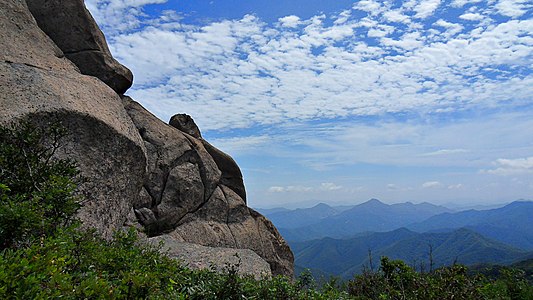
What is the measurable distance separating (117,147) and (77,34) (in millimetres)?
10402

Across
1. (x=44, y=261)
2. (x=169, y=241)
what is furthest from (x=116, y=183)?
(x=44, y=261)

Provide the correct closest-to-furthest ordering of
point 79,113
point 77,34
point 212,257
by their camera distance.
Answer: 1. point 79,113
2. point 212,257
3. point 77,34

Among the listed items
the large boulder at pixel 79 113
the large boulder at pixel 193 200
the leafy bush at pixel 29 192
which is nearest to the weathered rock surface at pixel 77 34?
the large boulder at pixel 193 200

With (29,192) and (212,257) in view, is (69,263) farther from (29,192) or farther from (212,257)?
(212,257)

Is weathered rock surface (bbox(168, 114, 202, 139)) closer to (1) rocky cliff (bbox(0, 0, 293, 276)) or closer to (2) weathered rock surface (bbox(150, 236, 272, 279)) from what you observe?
(1) rocky cliff (bbox(0, 0, 293, 276))

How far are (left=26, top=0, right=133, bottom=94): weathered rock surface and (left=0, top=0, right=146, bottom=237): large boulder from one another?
3048 millimetres

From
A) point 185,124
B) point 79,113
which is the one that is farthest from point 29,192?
point 185,124

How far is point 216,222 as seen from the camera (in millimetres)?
26062

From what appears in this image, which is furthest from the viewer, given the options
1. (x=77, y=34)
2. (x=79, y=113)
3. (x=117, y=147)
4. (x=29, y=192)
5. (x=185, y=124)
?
(x=185, y=124)

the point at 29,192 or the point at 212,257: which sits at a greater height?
the point at 29,192

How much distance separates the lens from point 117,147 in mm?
15336

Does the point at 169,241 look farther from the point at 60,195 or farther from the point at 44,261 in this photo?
the point at 44,261

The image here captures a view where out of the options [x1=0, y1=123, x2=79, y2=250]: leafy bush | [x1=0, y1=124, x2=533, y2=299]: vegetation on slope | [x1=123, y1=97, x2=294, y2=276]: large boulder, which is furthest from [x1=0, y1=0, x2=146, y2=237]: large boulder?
[x1=123, y1=97, x2=294, y2=276]: large boulder

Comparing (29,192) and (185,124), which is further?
(185,124)
